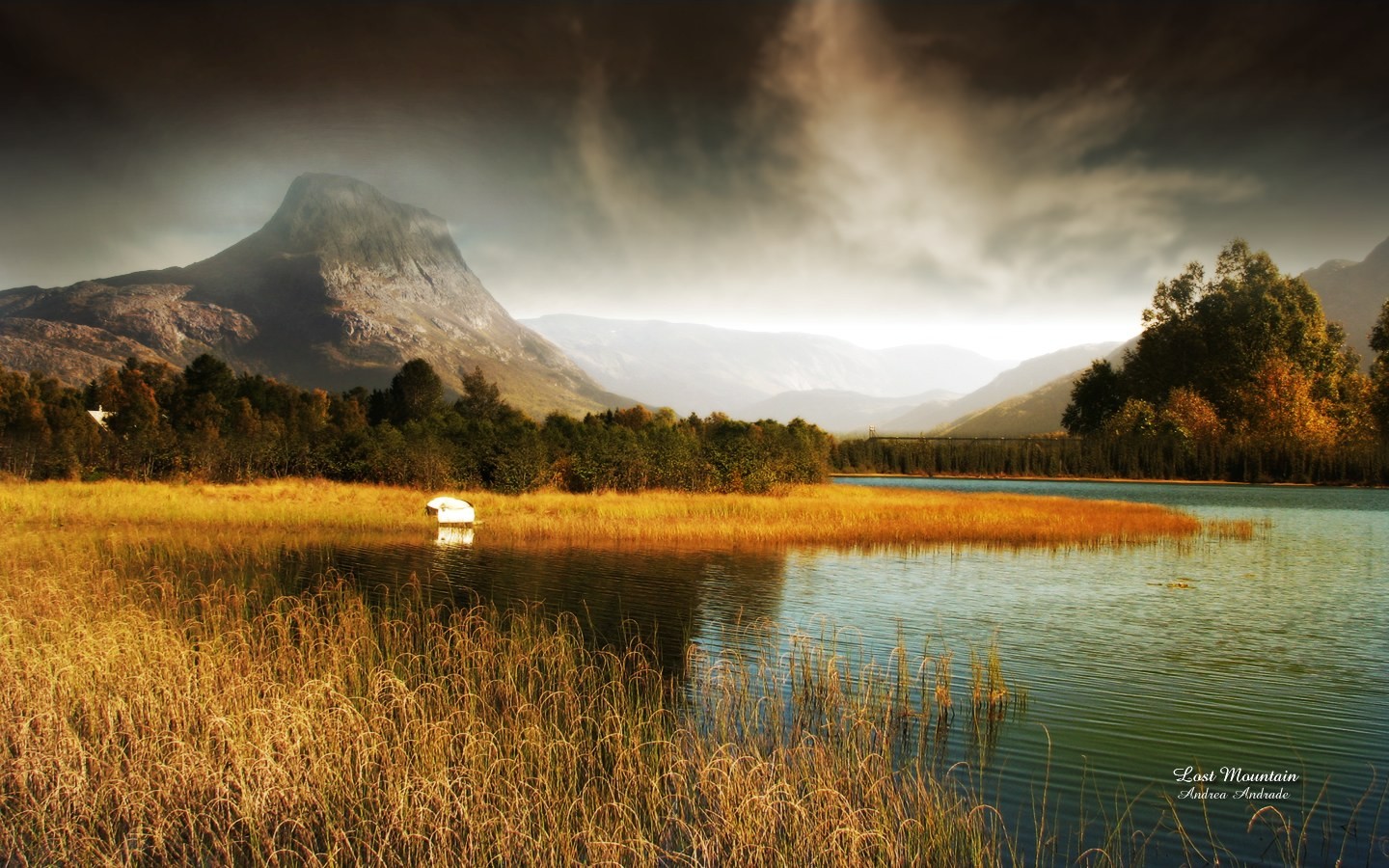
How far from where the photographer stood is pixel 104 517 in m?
33.7

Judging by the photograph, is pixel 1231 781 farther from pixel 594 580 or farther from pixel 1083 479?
pixel 1083 479

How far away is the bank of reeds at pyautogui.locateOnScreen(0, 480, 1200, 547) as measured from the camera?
3484 centimetres

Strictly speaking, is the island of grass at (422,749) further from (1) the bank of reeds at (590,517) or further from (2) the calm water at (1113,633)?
(1) the bank of reeds at (590,517)

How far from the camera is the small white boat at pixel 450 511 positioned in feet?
127

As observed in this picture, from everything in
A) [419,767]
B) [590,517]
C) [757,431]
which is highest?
[757,431]

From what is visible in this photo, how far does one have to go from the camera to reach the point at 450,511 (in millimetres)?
38750

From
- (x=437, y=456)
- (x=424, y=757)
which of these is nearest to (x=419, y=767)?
(x=424, y=757)

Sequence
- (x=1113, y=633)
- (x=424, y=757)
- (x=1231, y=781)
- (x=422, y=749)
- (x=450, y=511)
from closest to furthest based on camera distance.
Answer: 1. (x=424, y=757)
2. (x=422, y=749)
3. (x=1231, y=781)
4. (x=1113, y=633)
5. (x=450, y=511)

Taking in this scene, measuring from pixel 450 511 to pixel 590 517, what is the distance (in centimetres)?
654

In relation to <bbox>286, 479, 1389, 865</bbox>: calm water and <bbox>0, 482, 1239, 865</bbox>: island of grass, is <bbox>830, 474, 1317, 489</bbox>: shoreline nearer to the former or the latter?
<bbox>286, 479, 1389, 865</bbox>: calm water

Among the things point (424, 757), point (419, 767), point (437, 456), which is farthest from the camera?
point (437, 456)

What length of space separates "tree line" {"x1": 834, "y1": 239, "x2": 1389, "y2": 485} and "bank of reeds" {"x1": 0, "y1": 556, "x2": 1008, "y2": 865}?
10381 centimetres

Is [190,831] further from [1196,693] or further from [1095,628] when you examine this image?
[1095,628]

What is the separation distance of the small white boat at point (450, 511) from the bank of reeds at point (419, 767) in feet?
81.9
